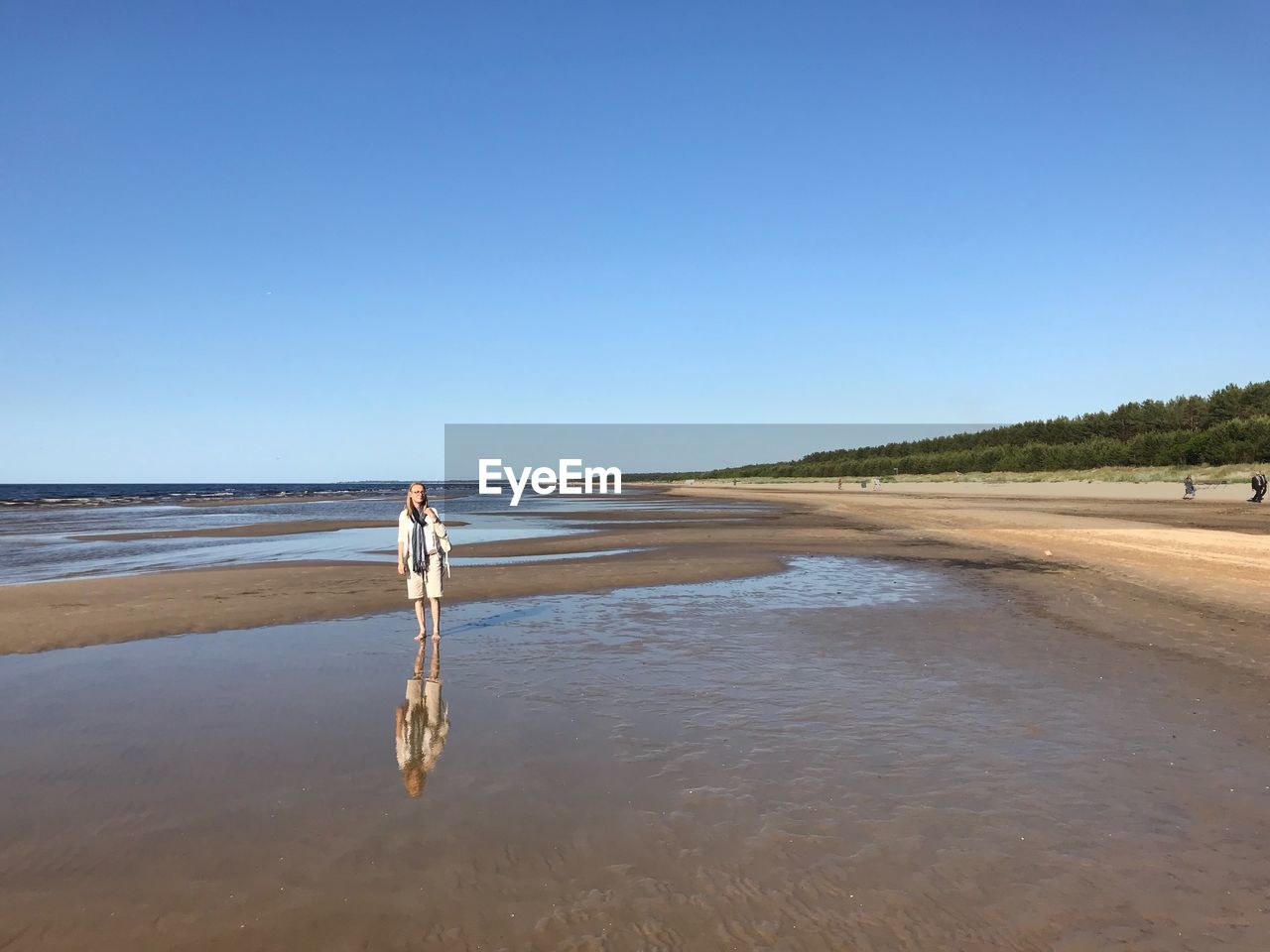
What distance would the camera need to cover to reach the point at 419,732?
21.4 feet

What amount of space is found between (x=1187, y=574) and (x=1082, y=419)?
3672 inches

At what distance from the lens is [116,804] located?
508 centimetres

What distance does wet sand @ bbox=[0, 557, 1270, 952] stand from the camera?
147 inches

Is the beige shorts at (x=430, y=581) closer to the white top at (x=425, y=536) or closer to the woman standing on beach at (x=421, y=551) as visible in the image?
the woman standing on beach at (x=421, y=551)

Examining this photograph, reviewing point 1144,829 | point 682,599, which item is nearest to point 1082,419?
point 682,599

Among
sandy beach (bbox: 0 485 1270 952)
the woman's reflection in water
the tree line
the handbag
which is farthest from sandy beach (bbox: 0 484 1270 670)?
the tree line

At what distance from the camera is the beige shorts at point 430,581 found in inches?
389

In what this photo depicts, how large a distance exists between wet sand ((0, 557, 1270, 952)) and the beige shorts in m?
0.87

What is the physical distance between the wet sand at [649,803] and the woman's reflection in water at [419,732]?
93mm

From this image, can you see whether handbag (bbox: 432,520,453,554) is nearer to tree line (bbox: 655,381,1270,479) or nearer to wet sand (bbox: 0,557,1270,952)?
wet sand (bbox: 0,557,1270,952)

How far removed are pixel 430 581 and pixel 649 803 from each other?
573 cm

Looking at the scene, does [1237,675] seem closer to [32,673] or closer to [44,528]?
[32,673]

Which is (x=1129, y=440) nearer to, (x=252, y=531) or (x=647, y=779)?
(x=252, y=531)

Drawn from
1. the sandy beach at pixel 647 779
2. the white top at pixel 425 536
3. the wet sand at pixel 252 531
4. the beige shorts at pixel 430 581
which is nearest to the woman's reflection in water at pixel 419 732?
the sandy beach at pixel 647 779
